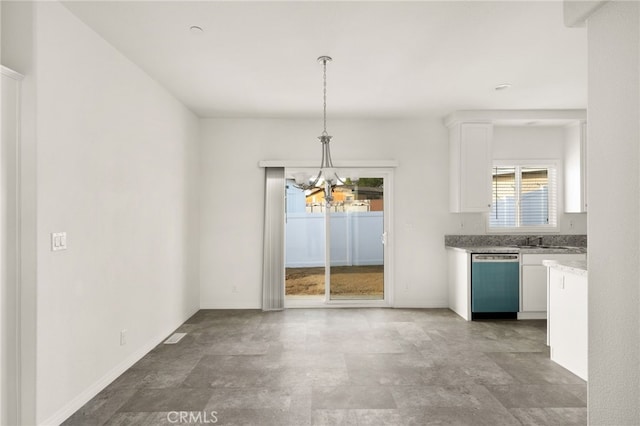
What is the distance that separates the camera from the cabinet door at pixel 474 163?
207 inches

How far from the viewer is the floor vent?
4053 millimetres

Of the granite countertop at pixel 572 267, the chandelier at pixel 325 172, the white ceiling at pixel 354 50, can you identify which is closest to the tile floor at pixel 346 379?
the granite countertop at pixel 572 267

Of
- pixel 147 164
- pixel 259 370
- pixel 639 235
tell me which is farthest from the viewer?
pixel 147 164

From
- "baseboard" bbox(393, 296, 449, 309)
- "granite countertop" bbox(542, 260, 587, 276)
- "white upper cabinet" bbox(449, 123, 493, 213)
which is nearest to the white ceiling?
"white upper cabinet" bbox(449, 123, 493, 213)

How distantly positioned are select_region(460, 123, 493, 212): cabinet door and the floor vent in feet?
12.9

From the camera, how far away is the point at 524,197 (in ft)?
18.7

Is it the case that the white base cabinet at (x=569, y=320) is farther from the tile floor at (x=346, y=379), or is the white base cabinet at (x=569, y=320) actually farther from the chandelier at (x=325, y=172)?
the chandelier at (x=325, y=172)

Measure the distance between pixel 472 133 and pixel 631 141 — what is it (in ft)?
13.1

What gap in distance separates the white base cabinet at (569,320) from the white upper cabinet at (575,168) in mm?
2400

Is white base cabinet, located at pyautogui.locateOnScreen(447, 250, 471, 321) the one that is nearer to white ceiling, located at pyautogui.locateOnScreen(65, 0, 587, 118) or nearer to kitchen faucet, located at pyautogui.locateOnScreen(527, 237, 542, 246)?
kitchen faucet, located at pyautogui.locateOnScreen(527, 237, 542, 246)

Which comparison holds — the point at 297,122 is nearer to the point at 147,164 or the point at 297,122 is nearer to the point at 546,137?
the point at 147,164

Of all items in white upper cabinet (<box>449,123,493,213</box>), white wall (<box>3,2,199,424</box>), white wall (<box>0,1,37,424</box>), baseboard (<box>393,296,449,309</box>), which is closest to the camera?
white wall (<box>0,1,37,424</box>)

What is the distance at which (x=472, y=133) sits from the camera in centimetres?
525

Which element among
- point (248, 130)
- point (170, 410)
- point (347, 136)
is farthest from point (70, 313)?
point (347, 136)
